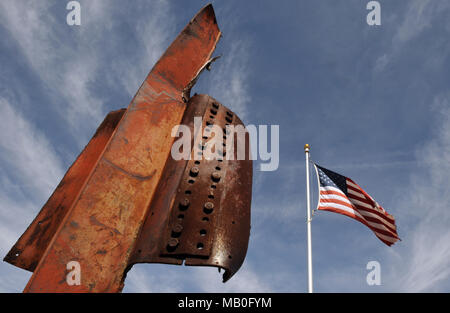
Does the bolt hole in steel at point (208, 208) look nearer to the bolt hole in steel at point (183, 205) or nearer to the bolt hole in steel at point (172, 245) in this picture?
the bolt hole in steel at point (183, 205)

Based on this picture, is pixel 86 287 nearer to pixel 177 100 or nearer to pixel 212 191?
pixel 212 191

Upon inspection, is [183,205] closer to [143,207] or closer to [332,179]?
[143,207]

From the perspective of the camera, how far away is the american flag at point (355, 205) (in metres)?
9.57

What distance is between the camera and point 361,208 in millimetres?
9750

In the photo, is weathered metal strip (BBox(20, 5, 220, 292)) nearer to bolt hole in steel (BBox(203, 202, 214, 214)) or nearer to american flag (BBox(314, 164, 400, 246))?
bolt hole in steel (BBox(203, 202, 214, 214))

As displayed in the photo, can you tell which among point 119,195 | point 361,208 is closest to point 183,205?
point 119,195

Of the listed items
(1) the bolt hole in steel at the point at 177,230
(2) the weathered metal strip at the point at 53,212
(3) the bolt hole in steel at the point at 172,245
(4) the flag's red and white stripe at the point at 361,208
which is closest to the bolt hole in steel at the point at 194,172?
(1) the bolt hole in steel at the point at 177,230

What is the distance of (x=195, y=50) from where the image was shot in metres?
5.21

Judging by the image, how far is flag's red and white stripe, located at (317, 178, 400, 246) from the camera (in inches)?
376

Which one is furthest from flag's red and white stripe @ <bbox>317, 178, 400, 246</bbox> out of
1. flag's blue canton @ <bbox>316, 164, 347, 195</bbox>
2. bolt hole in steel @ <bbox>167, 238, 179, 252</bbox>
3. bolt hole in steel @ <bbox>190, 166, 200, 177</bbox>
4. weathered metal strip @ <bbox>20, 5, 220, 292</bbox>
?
bolt hole in steel @ <bbox>167, 238, 179, 252</bbox>

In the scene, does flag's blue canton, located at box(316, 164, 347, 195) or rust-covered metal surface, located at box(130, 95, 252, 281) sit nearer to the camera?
rust-covered metal surface, located at box(130, 95, 252, 281)

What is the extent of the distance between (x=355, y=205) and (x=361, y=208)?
208mm
